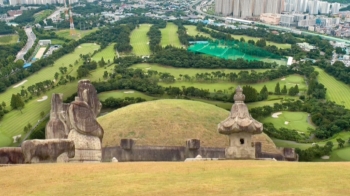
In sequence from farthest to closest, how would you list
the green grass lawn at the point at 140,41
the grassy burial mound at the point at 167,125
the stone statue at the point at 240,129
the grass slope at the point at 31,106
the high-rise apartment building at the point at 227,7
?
the high-rise apartment building at the point at 227,7, the green grass lawn at the point at 140,41, the grass slope at the point at 31,106, the grassy burial mound at the point at 167,125, the stone statue at the point at 240,129

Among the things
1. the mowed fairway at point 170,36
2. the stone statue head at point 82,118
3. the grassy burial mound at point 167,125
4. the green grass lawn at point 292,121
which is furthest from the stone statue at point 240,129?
the mowed fairway at point 170,36

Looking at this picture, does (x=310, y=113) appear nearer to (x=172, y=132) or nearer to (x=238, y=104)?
(x=172, y=132)

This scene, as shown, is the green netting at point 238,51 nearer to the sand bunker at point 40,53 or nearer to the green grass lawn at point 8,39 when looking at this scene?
the sand bunker at point 40,53

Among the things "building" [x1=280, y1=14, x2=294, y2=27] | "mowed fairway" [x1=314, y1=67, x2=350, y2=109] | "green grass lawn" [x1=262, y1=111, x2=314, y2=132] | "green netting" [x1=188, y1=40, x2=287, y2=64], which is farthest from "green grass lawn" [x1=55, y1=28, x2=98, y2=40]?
"green grass lawn" [x1=262, y1=111, x2=314, y2=132]

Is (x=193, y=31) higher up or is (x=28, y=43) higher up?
(x=193, y=31)

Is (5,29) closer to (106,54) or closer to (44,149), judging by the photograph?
(106,54)

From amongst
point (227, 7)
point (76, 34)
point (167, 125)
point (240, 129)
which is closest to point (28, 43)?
point (76, 34)
